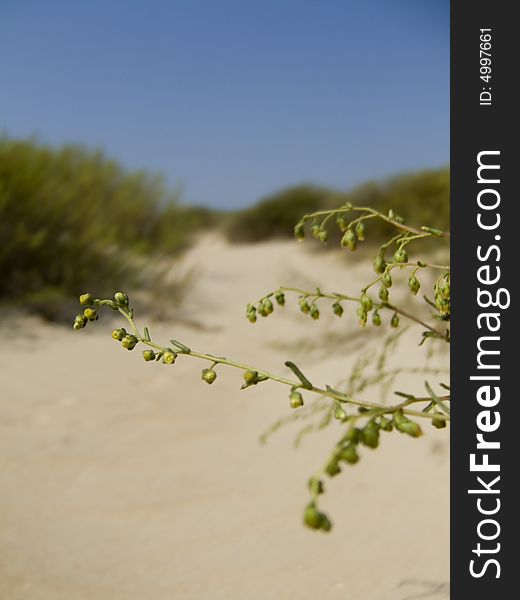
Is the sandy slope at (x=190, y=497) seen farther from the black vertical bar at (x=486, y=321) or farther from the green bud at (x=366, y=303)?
the green bud at (x=366, y=303)

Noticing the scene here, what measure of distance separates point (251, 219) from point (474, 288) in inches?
640

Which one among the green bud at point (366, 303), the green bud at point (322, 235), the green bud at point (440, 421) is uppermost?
the green bud at point (322, 235)

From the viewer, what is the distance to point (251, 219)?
1681cm

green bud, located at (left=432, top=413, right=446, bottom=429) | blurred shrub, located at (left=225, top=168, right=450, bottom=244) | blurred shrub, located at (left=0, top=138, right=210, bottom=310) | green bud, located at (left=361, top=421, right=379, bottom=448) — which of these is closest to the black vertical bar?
green bud, located at (left=432, top=413, right=446, bottom=429)

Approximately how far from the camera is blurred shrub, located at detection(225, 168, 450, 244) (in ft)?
26.0

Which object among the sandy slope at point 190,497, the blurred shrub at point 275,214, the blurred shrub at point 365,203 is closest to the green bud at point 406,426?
the sandy slope at point 190,497

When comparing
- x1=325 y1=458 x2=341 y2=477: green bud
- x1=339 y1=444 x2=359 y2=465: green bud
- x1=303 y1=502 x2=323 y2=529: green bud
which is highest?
x1=339 y1=444 x2=359 y2=465: green bud

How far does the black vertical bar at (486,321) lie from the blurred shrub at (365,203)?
625 mm

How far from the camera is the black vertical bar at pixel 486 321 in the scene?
683 millimetres

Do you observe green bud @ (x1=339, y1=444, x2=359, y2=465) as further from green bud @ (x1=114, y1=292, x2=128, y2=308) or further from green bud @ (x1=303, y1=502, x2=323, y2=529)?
green bud @ (x1=114, y1=292, x2=128, y2=308)

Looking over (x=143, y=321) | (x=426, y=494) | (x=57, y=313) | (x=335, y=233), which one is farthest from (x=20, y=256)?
(x=335, y=233)

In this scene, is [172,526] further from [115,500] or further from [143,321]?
[143,321]

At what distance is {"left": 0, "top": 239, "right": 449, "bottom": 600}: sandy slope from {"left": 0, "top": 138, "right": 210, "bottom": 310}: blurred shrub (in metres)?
1.13

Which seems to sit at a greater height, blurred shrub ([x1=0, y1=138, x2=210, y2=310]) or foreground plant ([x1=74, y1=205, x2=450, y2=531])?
blurred shrub ([x1=0, y1=138, x2=210, y2=310])
